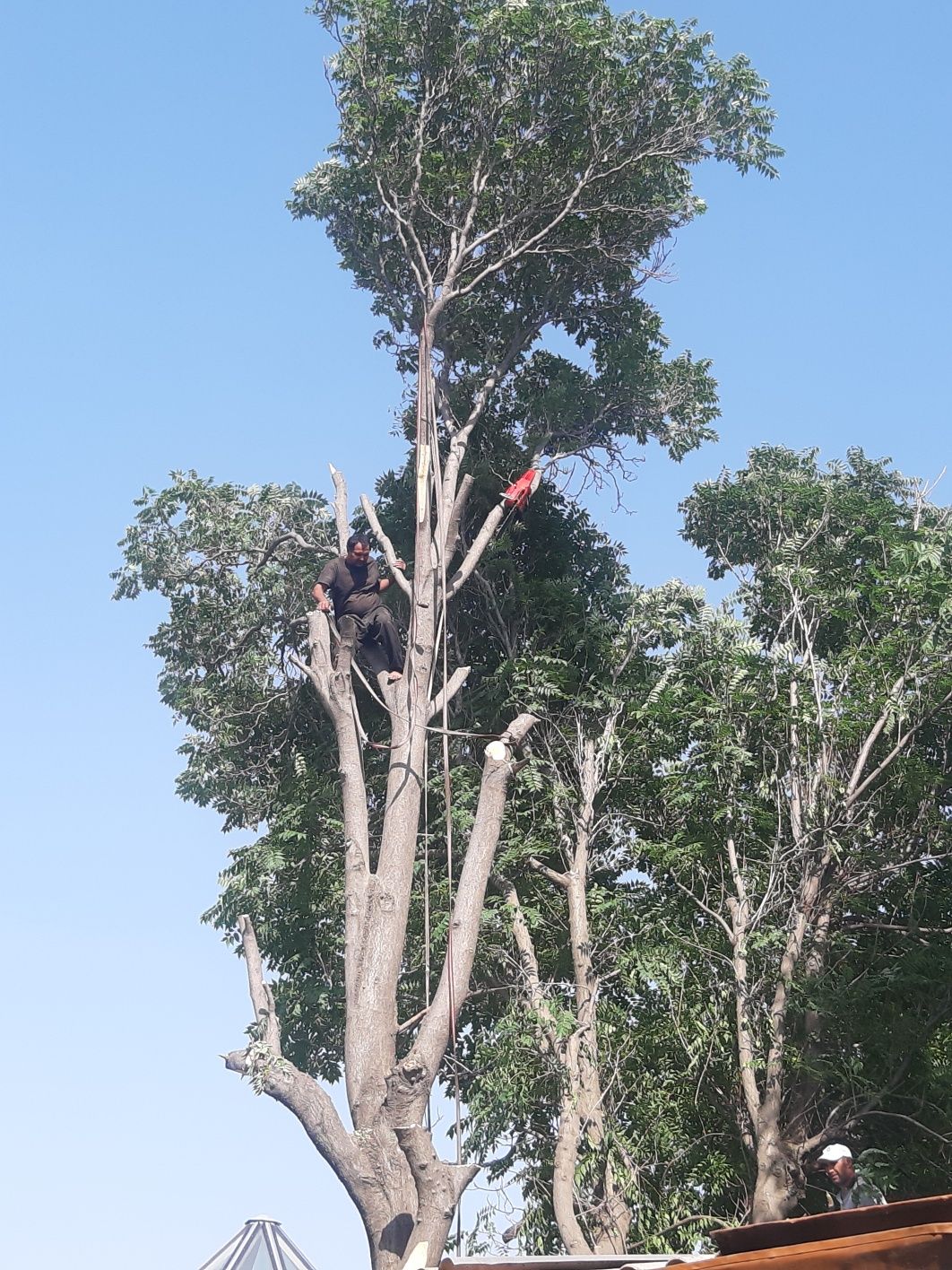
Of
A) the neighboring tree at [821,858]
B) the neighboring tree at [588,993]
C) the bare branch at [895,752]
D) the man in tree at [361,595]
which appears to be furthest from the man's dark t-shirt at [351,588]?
the bare branch at [895,752]

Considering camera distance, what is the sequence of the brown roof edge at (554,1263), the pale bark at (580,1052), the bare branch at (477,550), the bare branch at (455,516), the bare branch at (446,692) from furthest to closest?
1. the bare branch at (455,516)
2. the bare branch at (477,550)
3. the bare branch at (446,692)
4. the pale bark at (580,1052)
5. the brown roof edge at (554,1263)

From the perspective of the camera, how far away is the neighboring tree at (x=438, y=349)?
38.4 ft

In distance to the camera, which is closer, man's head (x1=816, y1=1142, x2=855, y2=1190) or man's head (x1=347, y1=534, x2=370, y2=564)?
man's head (x1=816, y1=1142, x2=855, y2=1190)

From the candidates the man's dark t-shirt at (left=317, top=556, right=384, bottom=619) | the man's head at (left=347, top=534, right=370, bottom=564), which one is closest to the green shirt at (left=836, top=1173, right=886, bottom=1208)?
the man's dark t-shirt at (left=317, top=556, right=384, bottom=619)

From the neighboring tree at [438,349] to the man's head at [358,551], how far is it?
478 millimetres

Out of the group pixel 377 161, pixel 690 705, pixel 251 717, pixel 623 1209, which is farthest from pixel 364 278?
pixel 623 1209

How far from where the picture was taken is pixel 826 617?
12867 mm

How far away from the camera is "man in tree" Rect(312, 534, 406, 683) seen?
34.6 feet

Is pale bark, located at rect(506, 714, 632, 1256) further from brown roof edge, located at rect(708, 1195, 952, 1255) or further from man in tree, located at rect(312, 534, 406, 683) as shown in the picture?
brown roof edge, located at rect(708, 1195, 952, 1255)

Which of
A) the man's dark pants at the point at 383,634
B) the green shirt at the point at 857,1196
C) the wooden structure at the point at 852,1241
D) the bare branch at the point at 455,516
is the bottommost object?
the wooden structure at the point at 852,1241

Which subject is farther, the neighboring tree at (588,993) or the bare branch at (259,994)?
the neighboring tree at (588,993)

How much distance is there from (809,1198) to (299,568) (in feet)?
22.5

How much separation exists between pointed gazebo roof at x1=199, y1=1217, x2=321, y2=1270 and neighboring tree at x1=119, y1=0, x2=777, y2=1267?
428 centimetres

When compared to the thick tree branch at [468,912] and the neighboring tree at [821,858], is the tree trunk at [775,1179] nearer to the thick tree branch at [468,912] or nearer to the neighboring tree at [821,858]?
the neighboring tree at [821,858]
